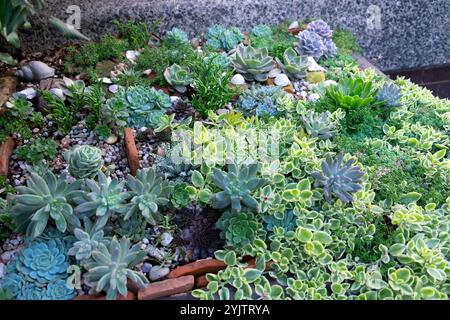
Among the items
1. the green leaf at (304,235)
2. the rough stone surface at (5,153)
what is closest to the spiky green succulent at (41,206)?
the rough stone surface at (5,153)

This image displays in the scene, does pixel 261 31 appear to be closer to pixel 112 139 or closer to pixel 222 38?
pixel 222 38

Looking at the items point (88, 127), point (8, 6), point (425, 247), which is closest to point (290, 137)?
point (425, 247)

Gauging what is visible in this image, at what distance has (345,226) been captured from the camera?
1764mm

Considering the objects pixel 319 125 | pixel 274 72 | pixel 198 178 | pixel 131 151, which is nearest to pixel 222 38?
pixel 274 72

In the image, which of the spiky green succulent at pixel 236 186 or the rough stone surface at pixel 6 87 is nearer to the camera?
the spiky green succulent at pixel 236 186

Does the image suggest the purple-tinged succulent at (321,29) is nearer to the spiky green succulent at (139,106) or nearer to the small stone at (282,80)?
the small stone at (282,80)

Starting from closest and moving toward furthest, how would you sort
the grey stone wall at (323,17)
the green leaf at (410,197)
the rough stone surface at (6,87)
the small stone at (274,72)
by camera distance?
the green leaf at (410,197), the rough stone surface at (6,87), the small stone at (274,72), the grey stone wall at (323,17)

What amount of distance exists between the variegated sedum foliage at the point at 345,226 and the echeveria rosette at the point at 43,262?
46 centimetres

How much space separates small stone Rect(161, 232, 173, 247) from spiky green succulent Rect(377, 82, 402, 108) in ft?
3.87

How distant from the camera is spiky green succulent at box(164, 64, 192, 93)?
222 cm

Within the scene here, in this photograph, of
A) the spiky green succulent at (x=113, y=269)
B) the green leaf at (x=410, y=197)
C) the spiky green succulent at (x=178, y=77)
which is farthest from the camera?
the spiky green succulent at (x=178, y=77)

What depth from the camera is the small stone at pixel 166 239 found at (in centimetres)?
170

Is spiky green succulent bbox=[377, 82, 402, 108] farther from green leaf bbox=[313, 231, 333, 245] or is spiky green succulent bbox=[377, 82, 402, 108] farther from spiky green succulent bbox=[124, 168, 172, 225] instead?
spiky green succulent bbox=[124, 168, 172, 225]

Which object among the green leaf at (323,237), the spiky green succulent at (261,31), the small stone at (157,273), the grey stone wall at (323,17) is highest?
the grey stone wall at (323,17)
